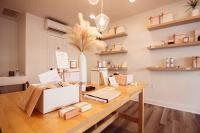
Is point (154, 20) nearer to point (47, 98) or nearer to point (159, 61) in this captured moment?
point (159, 61)

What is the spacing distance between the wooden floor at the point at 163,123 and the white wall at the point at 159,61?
0.32 meters

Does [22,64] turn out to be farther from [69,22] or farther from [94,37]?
[94,37]

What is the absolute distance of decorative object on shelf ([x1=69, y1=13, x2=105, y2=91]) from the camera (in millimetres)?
1182

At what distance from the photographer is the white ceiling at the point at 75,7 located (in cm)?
262

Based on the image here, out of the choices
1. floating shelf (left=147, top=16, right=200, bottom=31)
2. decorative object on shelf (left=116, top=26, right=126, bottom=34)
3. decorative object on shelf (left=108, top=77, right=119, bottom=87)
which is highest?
decorative object on shelf (left=116, top=26, right=126, bottom=34)

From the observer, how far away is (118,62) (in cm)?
361

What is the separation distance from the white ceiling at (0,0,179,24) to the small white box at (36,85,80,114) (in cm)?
243

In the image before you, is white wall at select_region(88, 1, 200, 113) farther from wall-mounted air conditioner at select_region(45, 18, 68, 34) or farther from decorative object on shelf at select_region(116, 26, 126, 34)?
wall-mounted air conditioner at select_region(45, 18, 68, 34)

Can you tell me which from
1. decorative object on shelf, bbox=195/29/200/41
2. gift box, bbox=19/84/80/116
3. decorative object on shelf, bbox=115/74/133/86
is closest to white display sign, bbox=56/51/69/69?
gift box, bbox=19/84/80/116

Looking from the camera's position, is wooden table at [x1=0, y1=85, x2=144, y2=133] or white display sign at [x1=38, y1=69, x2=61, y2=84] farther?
white display sign at [x1=38, y1=69, x2=61, y2=84]

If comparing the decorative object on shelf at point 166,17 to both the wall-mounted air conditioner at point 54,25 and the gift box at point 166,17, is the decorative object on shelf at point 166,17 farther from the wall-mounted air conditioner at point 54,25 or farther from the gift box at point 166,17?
the wall-mounted air conditioner at point 54,25

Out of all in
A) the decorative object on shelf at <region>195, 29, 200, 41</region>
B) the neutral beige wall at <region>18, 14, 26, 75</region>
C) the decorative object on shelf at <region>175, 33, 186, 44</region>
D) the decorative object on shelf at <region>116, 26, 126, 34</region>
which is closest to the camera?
the decorative object on shelf at <region>195, 29, 200, 41</region>

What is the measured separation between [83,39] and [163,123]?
1957 millimetres

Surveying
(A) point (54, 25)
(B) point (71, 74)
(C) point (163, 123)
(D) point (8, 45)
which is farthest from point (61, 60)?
(D) point (8, 45)
